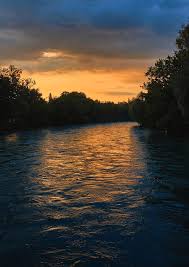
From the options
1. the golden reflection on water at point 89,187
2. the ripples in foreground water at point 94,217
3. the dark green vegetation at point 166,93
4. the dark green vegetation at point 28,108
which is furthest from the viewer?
the dark green vegetation at point 28,108

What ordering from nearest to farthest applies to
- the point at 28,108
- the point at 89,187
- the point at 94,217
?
the point at 94,217
the point at 89,187
the point at 28,108

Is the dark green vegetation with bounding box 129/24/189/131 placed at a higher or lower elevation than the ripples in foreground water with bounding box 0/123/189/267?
higher

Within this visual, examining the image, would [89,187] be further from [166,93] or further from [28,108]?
[28,108]

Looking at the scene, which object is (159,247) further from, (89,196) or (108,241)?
(89,196)

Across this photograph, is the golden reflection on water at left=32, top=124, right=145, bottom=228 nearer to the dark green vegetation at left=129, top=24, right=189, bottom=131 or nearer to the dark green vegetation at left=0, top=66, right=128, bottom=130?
the dark green vegetation at left=129, top=24, right=189, bottom=131

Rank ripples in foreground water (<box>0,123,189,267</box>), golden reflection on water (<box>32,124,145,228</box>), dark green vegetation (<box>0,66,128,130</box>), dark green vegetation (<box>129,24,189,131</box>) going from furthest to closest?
dark green vegetation (<box>0,66,128,130</box>) < dark green vegetation (<box>129,24,189,131</box>) < golden reflection on water (<box>32,124,145,228</box>) < ripples in foreground water (<box>0,123,189,267</box>)

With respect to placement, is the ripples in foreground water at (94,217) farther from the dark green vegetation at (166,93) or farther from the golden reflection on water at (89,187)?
the dark green vegetation at (166,93)

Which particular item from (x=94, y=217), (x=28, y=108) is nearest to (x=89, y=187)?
(x=94, y=217)

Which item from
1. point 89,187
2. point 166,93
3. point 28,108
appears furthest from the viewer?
point 28,108

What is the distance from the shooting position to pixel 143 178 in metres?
24.3

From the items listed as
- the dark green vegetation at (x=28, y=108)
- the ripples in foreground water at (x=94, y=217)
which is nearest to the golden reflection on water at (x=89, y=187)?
the ripples in foreground water at (x=94, y=217)

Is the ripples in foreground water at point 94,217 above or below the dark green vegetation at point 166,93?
below

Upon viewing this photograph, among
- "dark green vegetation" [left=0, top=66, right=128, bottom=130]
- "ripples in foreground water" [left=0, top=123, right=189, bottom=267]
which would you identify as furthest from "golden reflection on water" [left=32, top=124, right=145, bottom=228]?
"dark green vegetation" [left=0, top=66, right=128, bottom=130]

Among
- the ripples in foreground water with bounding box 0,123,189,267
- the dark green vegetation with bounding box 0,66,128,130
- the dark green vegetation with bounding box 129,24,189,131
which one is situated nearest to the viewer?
the ripples in foreground water with bounding box 0,123,189,267
